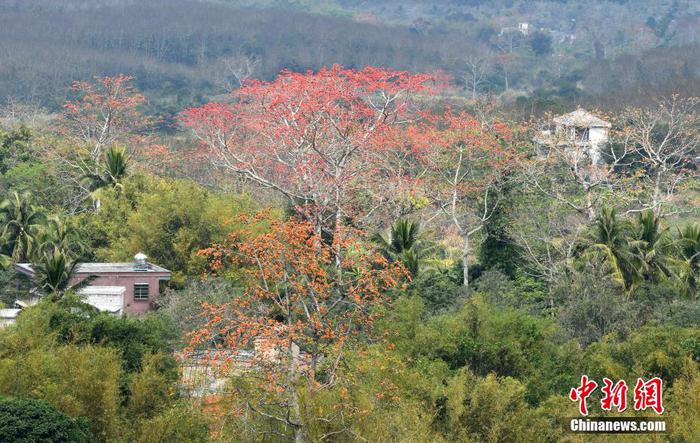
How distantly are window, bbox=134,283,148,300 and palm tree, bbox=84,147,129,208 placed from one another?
6.61 meters

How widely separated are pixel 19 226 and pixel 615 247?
17.9 m

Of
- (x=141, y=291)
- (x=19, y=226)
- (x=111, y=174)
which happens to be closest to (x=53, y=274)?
(x=141, y=291)

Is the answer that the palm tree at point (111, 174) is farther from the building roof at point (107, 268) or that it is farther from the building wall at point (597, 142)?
the building wall at point (597, 142)

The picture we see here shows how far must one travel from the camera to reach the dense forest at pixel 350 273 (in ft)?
57.5

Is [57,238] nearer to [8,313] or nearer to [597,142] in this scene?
[8,313]

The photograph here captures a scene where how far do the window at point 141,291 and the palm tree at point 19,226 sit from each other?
12.9 ft

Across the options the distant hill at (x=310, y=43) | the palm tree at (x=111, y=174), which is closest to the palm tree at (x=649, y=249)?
the palm tree at (x=111, y=174)

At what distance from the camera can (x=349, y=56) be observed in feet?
397

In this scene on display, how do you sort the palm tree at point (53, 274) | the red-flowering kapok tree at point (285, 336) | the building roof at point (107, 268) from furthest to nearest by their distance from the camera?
the building roof at point (107, 268), the palm tree at point (53, 274), the red-flowering kapok tree at point (285, 336)

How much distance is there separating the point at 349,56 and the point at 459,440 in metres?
106

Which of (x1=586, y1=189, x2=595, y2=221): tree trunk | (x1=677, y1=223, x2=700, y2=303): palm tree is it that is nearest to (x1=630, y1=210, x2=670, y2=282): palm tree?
(x1=677, y1=223, x2=700, y2=303): palm tree

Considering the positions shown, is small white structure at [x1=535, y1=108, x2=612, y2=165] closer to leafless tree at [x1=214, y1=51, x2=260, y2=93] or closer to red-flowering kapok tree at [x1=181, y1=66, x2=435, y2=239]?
red-flowering kapok tree at [x1=181, y1=66, x2=435, y2=239]

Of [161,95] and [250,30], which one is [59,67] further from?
[250,30]

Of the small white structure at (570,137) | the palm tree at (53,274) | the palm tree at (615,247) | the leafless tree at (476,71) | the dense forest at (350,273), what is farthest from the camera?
the leafless tree at (476,71)
